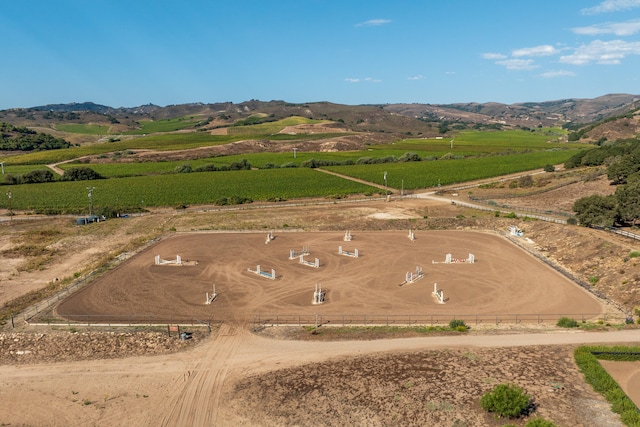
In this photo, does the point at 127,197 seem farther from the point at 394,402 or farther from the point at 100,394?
the point at 394,402

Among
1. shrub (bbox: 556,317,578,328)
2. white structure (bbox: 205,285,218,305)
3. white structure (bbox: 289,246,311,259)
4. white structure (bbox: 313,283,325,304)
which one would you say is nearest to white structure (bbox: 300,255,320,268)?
white structure (bbox: 289,246,311,259)

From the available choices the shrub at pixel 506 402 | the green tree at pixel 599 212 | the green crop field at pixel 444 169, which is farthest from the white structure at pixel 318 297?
the green crop field at pixel 444 169

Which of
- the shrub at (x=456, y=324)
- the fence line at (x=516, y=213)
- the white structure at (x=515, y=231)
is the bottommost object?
the shrub at (x=456, y=324)

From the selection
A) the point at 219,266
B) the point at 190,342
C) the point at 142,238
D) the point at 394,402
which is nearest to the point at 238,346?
the point at 190,342

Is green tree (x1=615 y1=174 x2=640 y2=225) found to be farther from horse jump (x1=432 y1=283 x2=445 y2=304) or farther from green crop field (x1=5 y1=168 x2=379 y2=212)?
green crop field (x1=5 y1=168 x2=379 y2=212)

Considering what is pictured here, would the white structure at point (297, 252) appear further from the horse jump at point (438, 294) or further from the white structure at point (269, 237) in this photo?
the horse jump at point (438, 294)

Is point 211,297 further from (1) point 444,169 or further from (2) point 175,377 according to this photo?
(1) point 444,169
